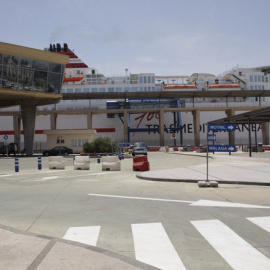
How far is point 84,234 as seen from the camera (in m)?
6.13

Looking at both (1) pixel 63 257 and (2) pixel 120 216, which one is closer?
(1) pixel 63 257

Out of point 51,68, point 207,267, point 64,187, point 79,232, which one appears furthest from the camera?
point 51,68

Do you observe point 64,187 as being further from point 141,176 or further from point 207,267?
point 207,267

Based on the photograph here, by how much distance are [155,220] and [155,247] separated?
1.92m

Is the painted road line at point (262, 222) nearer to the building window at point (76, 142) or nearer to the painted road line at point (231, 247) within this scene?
the painted road line at point (231, 247)

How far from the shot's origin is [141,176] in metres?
15.9

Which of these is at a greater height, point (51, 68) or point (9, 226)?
point (51, 68)

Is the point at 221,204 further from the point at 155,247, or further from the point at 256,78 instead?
the point at 256,78

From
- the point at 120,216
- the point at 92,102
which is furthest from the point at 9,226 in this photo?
the point at 92,102

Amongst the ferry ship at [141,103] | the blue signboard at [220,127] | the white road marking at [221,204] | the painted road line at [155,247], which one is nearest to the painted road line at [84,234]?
the painted road line at [155,247]

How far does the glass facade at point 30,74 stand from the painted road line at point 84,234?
36875 millimetres

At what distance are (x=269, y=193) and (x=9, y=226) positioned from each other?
7.95 m

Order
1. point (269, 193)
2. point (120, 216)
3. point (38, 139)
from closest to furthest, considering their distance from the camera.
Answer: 1. point (120, 216)
2. point (269, 193)
3. point (38, 139)

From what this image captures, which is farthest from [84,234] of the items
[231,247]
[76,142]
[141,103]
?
[141,103]
